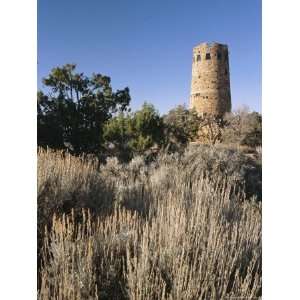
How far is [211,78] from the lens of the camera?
3312 mm

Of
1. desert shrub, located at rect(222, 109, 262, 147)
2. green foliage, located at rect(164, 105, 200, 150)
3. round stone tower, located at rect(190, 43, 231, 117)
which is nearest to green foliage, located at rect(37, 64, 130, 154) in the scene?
round stone tower, located at rect(190, 43, 231, 117)

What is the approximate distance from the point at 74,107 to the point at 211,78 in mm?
1134

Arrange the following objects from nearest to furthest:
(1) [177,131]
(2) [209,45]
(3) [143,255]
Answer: (3) [143,255]
(2) [209,45]
(1) [177,131]

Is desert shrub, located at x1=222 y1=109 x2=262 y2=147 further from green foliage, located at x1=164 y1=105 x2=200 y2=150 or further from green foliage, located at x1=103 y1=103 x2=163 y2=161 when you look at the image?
green foliage, located at x1=103 y1=103 x2=163 y2=161

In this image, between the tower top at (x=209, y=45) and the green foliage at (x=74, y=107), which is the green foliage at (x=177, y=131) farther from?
the tower top at (x=209, y=45)

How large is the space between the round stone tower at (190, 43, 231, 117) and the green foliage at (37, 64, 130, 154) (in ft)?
1.66

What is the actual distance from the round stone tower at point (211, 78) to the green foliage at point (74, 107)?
51 centimetres

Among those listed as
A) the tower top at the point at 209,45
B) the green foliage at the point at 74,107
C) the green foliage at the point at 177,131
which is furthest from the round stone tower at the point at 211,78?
the green foliage at the point at 177,131

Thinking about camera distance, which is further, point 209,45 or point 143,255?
point 209,45

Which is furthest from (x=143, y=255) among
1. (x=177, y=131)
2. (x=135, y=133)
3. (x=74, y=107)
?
(x=135, y=133)

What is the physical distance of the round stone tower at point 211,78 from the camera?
7.77 feet

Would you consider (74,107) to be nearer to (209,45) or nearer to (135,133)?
(209,45)
